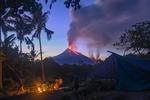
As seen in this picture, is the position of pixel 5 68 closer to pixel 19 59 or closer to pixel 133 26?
pixel 19 59

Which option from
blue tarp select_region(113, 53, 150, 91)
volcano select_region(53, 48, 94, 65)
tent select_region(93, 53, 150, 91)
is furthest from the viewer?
volcano select_region(53, 48, 94, 65)

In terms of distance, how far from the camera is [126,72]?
80.8ft

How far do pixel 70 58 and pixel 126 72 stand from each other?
17.3 metres

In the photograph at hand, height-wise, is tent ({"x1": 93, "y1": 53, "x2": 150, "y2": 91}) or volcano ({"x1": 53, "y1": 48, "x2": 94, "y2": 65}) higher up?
volcano ({"x1": 53, "y1": 48, "x2": 94, "y2": 65})

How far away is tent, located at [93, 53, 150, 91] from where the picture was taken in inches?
945

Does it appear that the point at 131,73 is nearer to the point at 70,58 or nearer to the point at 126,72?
the point at 126,72

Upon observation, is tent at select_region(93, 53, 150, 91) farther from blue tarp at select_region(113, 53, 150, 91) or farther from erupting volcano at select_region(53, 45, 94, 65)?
erupting volcano at select_region(53, 45, 94, 65)

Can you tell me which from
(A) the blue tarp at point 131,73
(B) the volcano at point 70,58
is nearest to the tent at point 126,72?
(A) the blue tarp at point 131,73

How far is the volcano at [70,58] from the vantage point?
4141cm

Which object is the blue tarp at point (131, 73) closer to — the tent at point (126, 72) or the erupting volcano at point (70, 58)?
the tent at point (126, 72)

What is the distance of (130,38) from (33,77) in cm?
1258

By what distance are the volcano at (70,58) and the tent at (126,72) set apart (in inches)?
645

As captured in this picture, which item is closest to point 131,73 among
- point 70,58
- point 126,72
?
point 126,72

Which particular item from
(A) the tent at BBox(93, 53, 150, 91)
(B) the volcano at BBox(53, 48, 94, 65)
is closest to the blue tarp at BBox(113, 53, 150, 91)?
(A) the tent at BBox(93, 53, 150, 91)
